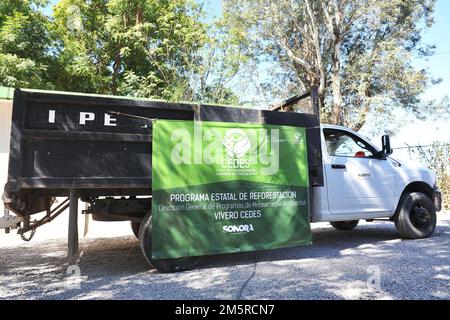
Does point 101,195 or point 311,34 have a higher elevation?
point 311,34

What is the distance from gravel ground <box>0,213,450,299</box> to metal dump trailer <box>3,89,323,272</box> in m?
0.65

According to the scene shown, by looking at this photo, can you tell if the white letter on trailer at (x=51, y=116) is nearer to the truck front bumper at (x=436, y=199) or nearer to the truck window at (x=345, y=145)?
the truck window at (x=345, y=145)

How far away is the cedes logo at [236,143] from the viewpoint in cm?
522

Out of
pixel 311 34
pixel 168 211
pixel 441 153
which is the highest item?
pixel 311 34

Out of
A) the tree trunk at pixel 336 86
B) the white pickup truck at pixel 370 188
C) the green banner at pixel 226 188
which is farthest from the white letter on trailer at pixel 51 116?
the tree trunk at pixel 336 86

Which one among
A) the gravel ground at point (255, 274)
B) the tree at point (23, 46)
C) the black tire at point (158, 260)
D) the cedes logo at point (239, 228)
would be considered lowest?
the gravel ground at point (255, 274)

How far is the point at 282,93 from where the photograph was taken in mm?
20125

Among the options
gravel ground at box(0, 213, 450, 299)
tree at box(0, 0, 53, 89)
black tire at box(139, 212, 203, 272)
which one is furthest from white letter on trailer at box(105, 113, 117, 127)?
tree at box(0, 0, 53, 89)

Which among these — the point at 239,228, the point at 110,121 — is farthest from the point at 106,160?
the point at 239,228

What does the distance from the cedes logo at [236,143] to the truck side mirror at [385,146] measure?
9.00 feet
